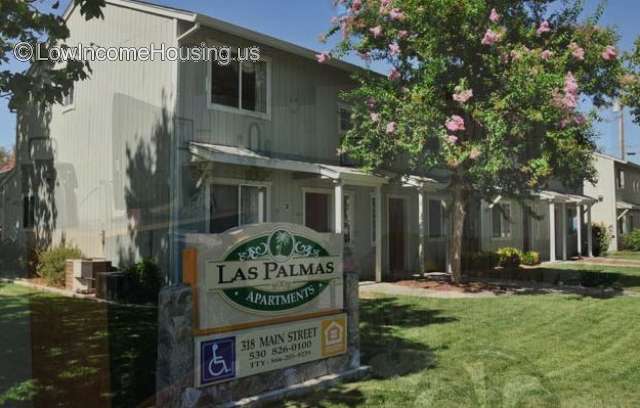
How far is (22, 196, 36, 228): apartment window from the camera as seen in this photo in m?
13.6

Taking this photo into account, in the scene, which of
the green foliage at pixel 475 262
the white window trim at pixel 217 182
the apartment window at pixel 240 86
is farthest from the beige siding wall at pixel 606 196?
the white window trim at pixel 217 182

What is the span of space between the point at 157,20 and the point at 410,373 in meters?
8.15

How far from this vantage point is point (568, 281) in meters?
14.0

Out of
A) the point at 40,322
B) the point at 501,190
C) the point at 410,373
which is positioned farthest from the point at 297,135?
the point at 410,373

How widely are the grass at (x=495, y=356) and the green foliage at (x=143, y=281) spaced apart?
387 cm

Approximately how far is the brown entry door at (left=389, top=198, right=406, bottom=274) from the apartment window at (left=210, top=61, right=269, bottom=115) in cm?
539

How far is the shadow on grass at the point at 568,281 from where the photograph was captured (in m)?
12.1

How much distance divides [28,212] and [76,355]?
9.22 meters

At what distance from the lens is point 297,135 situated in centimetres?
1241

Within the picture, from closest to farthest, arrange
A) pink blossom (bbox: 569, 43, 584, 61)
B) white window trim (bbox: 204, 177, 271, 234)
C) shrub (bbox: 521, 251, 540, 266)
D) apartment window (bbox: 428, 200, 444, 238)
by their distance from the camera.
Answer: white window trim (bbox: 204, 177, 271, 234) → pink blossom (bbox: 569, 43, 584, 61) → apartment window (bbox: 428, 200, 444, 238) → shrub (bbox: 521, 251, 540, 266)

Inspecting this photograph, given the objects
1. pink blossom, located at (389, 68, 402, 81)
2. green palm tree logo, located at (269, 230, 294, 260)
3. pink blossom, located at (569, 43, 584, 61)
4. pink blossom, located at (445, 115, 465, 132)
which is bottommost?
green palm tree logo, located at (269, 230, 294, 260)

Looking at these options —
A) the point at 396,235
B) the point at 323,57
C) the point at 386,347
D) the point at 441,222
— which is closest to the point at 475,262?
the point at 441,222

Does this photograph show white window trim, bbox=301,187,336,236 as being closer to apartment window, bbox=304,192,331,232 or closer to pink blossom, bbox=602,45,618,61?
apartment window, bbox=304,192,331,232

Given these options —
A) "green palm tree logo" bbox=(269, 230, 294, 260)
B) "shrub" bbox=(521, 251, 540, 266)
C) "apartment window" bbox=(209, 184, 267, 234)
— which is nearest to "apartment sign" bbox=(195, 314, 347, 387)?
"green palm tree logo" bbox=(269, 230, 294, 260)
